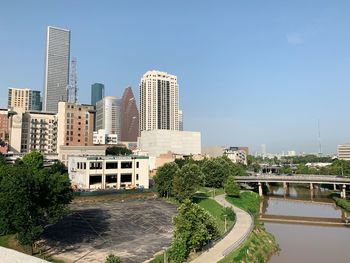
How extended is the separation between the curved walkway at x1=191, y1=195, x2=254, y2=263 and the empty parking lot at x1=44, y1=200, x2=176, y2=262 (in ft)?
22.7

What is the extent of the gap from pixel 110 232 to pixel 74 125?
96659 millimetres

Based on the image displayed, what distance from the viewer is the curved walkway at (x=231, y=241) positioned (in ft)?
123

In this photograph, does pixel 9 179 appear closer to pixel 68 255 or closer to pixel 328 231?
pixel 68 255

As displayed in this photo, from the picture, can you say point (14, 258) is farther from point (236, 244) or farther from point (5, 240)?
point (236, 244)

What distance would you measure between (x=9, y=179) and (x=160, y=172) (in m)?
46.9

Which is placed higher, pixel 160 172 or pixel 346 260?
pixel 160 172

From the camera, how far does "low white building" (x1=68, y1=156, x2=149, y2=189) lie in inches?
3516

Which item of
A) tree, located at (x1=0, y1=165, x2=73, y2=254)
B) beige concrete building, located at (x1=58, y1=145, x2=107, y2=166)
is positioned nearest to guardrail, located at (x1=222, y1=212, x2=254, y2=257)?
tree, located at (x1=0, y1=165, x2=73, y2=254)


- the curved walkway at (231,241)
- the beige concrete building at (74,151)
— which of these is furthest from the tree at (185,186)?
the beige concrete building at (74,151)

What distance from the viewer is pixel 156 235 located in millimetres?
49844

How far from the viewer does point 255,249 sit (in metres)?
45.2

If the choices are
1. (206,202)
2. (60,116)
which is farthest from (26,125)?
(206,202)

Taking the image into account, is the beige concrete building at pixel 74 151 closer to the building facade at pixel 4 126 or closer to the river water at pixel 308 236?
the building facade at pixel 4 126

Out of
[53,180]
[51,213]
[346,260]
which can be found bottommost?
[346,260]
